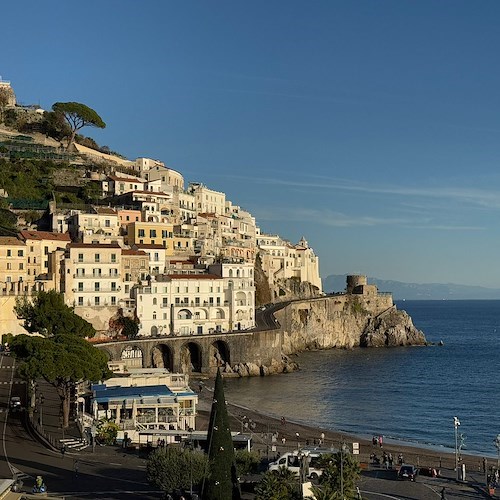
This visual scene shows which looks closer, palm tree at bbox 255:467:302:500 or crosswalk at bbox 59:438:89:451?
palm tree at bbox 255:467:302:500

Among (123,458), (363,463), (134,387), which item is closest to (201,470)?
(123,458)

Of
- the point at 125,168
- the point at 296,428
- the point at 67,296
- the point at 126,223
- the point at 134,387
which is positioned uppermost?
the point at 125,168

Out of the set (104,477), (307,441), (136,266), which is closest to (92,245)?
(136,266)

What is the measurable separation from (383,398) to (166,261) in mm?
35178

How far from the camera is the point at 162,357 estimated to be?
8169 cm

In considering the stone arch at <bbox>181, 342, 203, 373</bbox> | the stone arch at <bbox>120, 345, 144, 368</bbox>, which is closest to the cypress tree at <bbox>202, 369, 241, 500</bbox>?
the stone arch at <bbox>120, 345, 144, 368</bbox>

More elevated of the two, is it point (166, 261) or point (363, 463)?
point (166, 261)

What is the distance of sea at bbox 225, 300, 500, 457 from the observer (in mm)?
57094

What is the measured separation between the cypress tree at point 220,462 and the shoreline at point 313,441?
35.4 ft

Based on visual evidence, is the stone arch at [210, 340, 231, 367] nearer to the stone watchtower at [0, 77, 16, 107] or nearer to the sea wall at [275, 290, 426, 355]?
the sea wall at [275, 290, 426, 355]

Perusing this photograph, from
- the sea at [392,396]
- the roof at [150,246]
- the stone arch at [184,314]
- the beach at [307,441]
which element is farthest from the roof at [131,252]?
the beach at [307,441]

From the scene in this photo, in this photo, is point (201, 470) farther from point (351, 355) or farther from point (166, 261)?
point (351, 355)

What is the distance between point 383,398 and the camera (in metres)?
72.4

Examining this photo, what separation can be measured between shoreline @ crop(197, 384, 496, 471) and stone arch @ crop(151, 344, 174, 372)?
643 inches
